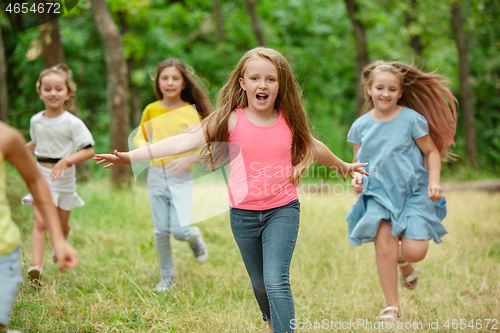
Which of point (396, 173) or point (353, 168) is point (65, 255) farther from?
point (396, 173)

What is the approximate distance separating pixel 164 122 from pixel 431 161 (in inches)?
91.4

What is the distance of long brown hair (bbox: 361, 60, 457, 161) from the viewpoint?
374 cm

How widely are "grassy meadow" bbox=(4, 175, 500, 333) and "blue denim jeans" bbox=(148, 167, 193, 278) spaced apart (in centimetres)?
29

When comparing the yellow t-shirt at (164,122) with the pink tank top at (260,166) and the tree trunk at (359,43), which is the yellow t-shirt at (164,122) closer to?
the pink tank top at (260,166)

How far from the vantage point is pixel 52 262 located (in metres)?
4.56

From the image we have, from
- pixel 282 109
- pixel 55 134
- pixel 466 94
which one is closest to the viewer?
pixel 282 109

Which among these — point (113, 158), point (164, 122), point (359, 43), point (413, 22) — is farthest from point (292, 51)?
point (113, 158)

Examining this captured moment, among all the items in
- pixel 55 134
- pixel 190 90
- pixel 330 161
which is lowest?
pixel 330 161

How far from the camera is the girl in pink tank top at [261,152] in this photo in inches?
106

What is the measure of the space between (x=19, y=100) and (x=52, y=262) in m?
13.4

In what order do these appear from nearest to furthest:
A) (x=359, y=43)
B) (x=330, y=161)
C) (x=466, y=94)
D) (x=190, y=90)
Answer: (x=330, y=161) < (x=190, y=90) < (x=359, y=43) < (x=466, y=94)

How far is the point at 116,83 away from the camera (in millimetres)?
9008

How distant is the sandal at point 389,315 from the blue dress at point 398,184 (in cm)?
53

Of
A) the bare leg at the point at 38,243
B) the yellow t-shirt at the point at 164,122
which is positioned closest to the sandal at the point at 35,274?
the bare leg at the point at 38,243
